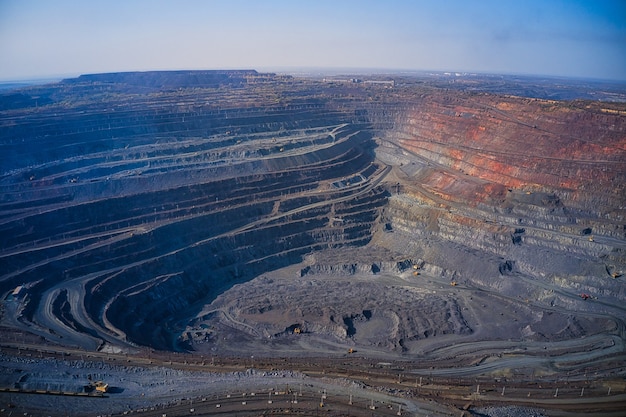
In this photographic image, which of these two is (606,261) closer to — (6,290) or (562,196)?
(562,196)

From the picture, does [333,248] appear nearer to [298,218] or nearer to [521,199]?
[298,218]

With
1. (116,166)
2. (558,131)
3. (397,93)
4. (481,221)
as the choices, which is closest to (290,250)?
(481,221)

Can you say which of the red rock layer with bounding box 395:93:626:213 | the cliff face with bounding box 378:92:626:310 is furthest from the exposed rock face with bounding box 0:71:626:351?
the red rock layer with bounding box 395:93:626:213

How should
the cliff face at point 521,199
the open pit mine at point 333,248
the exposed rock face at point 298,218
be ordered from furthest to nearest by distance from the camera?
1. the cliff face at point 521,199
2. the exposed rock face at point 298,218
3. the open pit mine at point 333,248

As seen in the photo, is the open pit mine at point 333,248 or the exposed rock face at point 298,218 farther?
the exposed rock face at point 298,218

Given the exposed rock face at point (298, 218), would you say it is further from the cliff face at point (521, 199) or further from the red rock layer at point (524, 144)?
the red rock layer at point (524, 144)

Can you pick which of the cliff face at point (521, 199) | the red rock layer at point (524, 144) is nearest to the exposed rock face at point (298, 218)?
the cliff face at point (521, 199)
